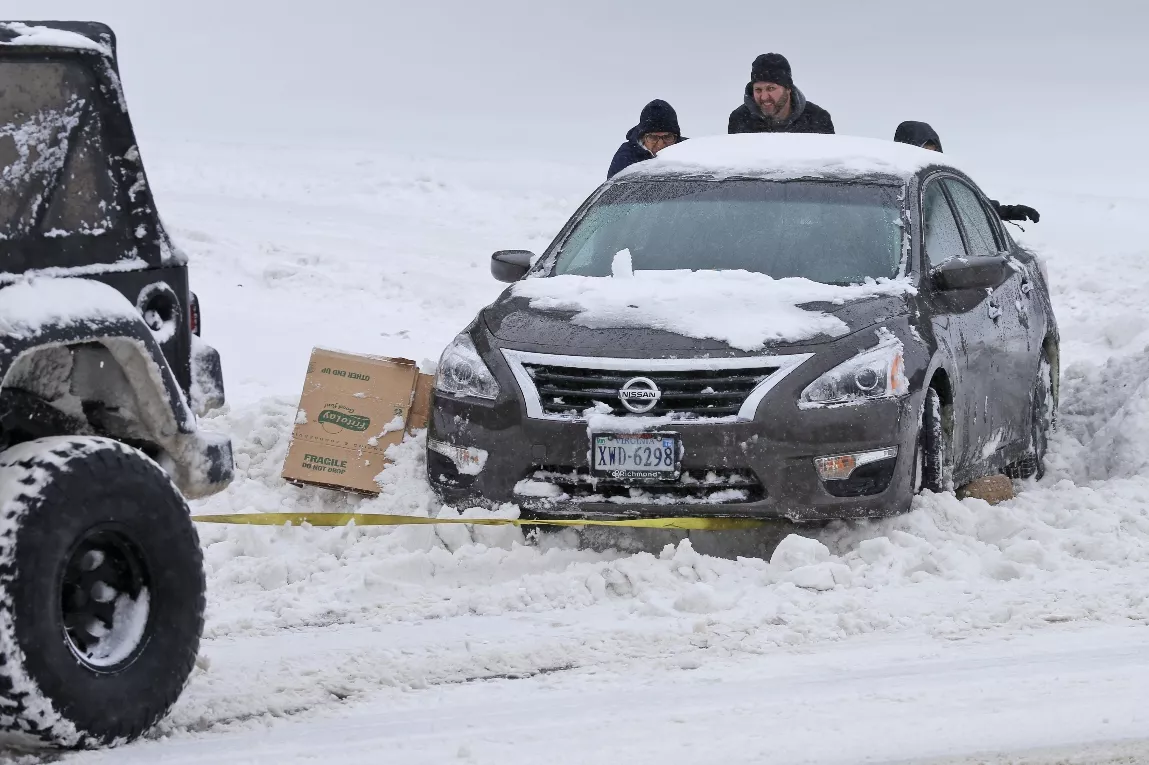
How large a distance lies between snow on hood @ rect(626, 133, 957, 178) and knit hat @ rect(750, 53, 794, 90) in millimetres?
2221

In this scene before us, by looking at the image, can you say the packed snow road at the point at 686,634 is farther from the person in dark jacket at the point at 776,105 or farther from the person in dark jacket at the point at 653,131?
the person in dark jacket at the point at 653,131

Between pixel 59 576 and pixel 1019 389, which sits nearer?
pixel 59 576

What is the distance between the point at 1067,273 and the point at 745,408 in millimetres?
12500

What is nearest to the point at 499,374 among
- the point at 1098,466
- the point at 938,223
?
the point at 938,223

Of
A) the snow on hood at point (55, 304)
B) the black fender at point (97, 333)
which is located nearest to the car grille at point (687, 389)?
the black fender at point (97, 333)

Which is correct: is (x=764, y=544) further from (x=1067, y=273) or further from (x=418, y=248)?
(x=418, y=248)

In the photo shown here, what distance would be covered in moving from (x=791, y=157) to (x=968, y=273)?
1.15m

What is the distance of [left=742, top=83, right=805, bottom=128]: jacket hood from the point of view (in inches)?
419

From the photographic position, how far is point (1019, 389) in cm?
814

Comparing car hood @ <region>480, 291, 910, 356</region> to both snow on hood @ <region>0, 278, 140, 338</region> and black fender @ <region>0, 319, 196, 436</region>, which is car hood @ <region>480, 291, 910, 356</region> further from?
snow on hood @ <region>0, 278, 140, 338</region>

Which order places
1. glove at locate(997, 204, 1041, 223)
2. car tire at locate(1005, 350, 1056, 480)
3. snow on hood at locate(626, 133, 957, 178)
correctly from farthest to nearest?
glove at locate(997, 204, 1041, 223), car tire at locate(1005, 350, 1056, 480), snow on hood at locate(626, 133, 957, 178)

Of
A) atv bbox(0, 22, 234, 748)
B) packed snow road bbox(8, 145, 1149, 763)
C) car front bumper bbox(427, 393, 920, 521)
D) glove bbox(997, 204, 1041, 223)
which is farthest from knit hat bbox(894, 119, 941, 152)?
atv bbox(0, 22, 234, 748)

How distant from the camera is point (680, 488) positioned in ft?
Answer: 20.9

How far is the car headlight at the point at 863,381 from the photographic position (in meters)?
6.32
